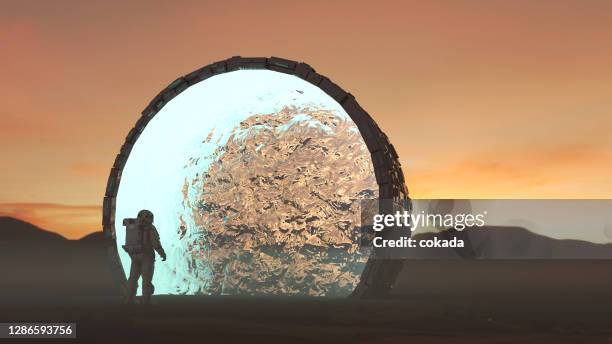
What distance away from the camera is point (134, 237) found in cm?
1380

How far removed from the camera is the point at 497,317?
11.4 m

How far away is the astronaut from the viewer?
13.8 m

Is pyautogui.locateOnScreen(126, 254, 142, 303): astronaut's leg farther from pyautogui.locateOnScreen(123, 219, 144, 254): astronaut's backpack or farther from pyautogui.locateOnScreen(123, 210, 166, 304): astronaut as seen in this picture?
pyautogui.locateOnScreen(123, 219, 144, 254): astronaut's backpack

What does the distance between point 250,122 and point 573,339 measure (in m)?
7.55

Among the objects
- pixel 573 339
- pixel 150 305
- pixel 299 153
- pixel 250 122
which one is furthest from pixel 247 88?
pixel 573 339

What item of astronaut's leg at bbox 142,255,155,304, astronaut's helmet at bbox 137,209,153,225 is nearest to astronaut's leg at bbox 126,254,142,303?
astronaut's leg at bbox 142,255,155,304

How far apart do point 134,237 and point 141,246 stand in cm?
19

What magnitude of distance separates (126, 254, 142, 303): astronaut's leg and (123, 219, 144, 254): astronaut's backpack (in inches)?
6.6

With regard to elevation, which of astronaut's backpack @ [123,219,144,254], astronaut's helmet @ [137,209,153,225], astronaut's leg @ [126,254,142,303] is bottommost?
astronaut's leg @ [126,254,142,303]

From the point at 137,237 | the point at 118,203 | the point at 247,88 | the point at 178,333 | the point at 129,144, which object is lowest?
the point at 178,333

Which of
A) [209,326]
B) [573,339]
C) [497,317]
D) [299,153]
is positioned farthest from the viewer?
[299,153]

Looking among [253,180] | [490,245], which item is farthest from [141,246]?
[490,245]

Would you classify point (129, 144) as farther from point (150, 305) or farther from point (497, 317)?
point (497, 317)

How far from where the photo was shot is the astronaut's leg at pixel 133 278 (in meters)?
13.9
